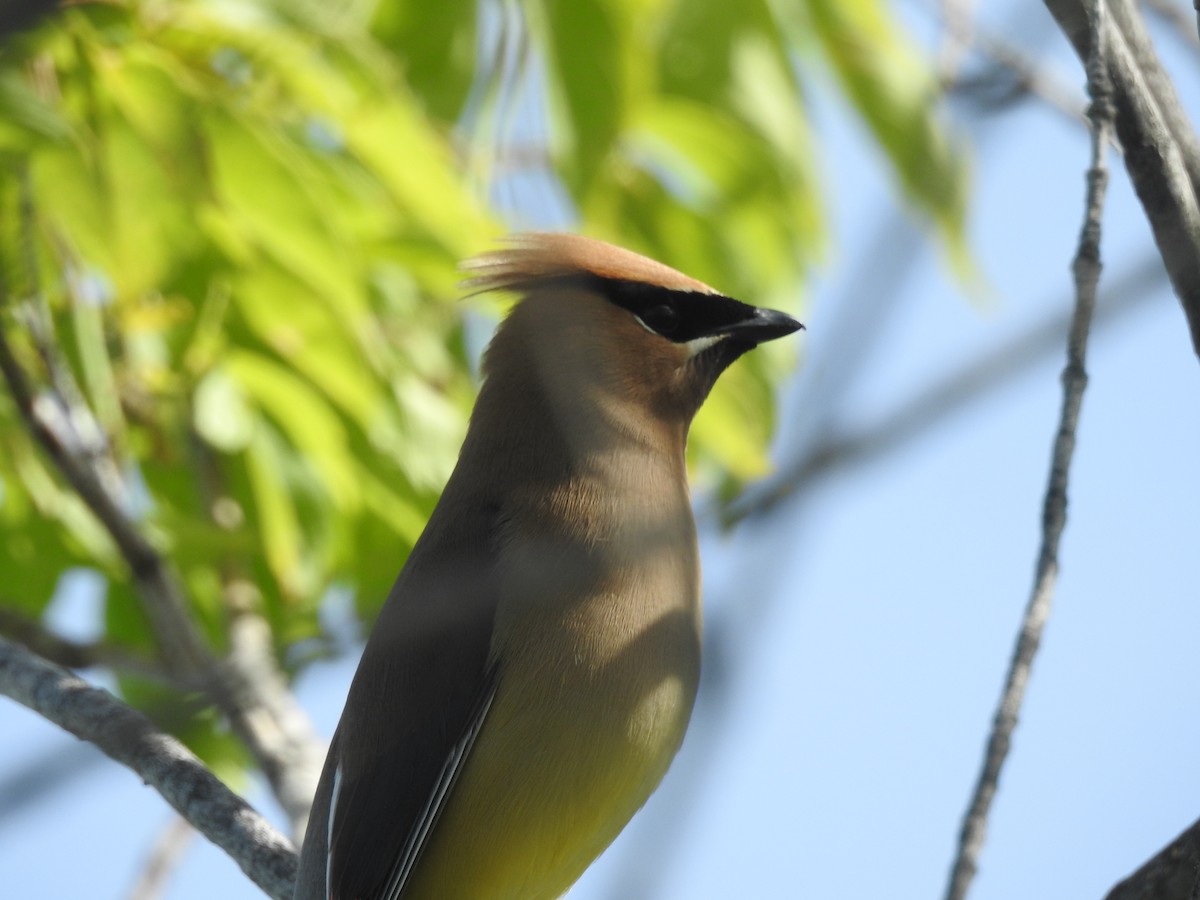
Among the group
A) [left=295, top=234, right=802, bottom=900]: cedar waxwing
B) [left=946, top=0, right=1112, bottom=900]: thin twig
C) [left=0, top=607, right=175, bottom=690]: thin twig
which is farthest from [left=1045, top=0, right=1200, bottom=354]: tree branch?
[left=0, top=607, right=175, bottom=690]: thin twig

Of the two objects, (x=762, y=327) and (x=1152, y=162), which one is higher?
(x=1152, y=162)

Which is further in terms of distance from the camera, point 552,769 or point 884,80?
point 884,80

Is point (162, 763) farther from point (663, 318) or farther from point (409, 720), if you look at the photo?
point (663, 318)

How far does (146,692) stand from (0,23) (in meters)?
3.39

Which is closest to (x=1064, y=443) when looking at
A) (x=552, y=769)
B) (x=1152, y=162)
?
(x=1152, y=162)

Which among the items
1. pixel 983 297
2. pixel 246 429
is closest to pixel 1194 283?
pixel 983 297

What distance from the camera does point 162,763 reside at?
9.44 ft

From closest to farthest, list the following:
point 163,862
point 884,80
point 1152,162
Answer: point 1152,162 → point 884,80 → point 163,862

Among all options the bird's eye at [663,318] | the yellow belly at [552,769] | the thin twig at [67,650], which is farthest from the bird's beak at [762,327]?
the thin twig at [67,650]

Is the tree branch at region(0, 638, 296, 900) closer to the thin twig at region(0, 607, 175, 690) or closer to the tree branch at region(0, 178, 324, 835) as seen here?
the tree branch at region(0, 178, 324, 835)

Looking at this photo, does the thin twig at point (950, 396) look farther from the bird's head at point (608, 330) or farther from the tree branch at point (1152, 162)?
the bird's head at point (608, 330)

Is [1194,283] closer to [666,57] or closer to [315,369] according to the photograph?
[666,57]

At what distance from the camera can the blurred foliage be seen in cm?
A: 284

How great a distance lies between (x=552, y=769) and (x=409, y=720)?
1.22 ft
